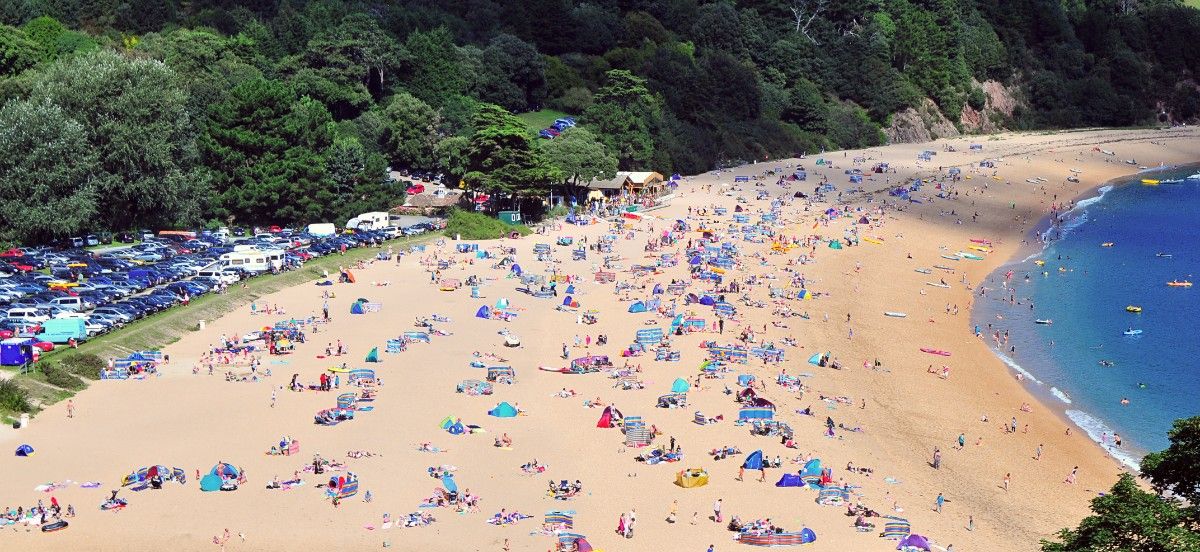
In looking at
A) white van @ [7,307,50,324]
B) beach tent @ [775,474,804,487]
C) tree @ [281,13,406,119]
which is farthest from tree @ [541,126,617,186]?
beach tent @ [775,474,804,487]

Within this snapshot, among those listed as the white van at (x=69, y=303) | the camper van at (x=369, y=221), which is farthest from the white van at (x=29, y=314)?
the camper van at (x=369, y=221)

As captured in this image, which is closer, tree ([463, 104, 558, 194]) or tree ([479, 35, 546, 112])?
tree ([463, 104, 558, 194])

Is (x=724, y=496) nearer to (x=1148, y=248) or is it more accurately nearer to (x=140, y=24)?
(x=1148, y=248)

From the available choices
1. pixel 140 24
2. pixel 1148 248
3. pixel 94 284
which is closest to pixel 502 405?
pixel 94 284

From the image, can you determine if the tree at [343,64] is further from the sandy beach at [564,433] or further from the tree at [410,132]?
the sandy beach at [564,433]

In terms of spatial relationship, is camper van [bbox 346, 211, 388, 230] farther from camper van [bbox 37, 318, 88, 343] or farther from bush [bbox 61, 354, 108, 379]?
bush [bbox 61, 354, 108, 379]

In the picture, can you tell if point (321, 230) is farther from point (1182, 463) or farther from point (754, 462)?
point (1182, 463)

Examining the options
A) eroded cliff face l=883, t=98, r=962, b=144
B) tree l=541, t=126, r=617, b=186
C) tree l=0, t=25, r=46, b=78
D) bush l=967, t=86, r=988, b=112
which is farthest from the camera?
bush l=967, t=86, r=988, b=112
